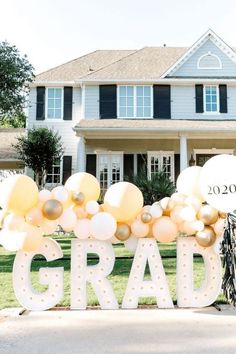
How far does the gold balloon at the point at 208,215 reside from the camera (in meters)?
4.90

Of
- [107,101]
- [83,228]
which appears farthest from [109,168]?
[83,228]

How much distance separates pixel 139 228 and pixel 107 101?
1441 centimetres

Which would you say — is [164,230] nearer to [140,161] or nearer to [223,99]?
[140,161]

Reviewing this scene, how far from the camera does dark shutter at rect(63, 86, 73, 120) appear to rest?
63.0ft

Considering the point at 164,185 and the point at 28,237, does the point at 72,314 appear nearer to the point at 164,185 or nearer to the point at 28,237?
the point at 28,237

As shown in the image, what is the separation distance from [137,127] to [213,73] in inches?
223

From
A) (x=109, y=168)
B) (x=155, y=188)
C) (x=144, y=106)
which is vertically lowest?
(x=155, y=188)

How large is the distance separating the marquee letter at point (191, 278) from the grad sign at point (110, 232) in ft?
0.04

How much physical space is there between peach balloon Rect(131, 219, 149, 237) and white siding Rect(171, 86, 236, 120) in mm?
14235

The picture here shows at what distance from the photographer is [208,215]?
4.90 metres

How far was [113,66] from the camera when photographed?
19.7 metres

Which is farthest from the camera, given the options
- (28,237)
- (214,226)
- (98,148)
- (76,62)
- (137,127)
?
(76,62)

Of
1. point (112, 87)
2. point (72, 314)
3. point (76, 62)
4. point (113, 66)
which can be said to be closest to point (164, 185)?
point (112, 87)

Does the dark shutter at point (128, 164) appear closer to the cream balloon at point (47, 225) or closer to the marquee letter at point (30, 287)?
the cream balloon at point (47, 225)
